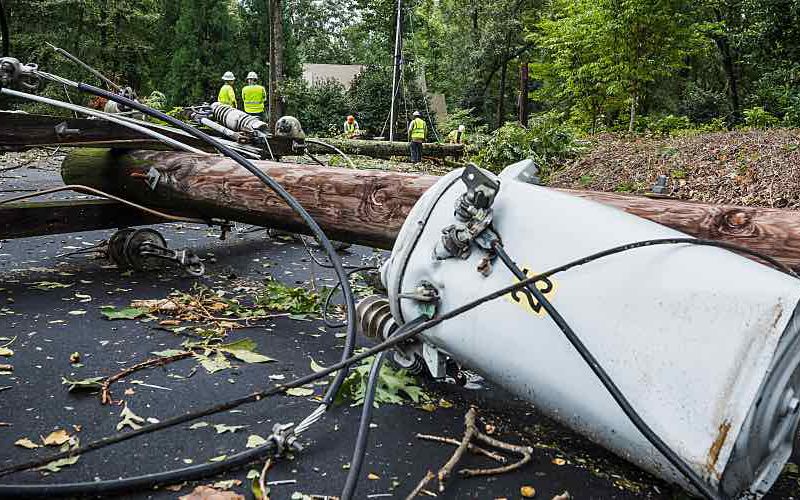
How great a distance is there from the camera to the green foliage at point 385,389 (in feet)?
7.96

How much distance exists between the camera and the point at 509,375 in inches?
73.2

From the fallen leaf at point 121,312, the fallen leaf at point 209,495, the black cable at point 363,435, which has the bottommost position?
the fallen leaf at point 209,495

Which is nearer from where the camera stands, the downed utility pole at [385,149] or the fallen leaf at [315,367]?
the fallen leaf at [315,367]

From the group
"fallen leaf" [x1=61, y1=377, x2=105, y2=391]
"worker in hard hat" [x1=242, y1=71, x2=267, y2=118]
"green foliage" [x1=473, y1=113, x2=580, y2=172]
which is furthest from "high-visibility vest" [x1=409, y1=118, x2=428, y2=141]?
"fallen leaf" [x1=61, y1=377, x2=105, y2=391]

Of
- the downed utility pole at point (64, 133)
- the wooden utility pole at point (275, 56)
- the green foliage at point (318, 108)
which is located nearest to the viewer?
the downed utility pole at point (64, 133)

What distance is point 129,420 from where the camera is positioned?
2.21 metres

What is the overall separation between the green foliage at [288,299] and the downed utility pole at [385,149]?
12.3 metres

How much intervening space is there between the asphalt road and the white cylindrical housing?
316mm

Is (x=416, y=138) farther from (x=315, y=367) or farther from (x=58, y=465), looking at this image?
(x=58, y=465)

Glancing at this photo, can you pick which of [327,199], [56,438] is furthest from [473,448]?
[327,199]

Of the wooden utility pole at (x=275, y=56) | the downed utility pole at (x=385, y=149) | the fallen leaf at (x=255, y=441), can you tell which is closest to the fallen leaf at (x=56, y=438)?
the fallen leaf at (x=255, y=441)

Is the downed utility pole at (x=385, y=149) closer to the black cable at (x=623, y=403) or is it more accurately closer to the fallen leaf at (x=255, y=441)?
the fallen leaf at (x=255, y=441)

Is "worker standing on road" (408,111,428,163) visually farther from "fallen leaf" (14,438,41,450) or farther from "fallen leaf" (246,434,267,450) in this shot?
"fallen leaf" (14,438,41,450)

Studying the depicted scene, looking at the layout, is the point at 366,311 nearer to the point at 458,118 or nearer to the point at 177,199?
the point at 177,199
